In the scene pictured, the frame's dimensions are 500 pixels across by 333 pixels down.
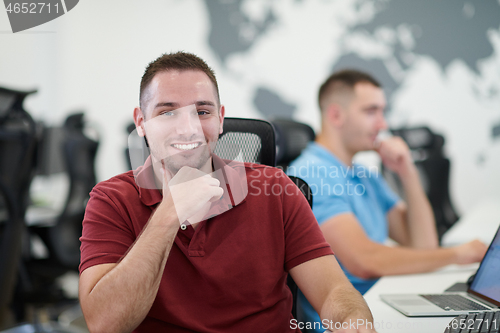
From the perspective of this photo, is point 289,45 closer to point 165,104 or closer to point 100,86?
point 100,86

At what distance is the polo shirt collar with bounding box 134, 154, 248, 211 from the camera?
91 centimetres

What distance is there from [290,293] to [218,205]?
290mm

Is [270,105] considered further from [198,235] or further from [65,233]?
[198,235]

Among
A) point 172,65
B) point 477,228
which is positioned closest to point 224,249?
point 172,65

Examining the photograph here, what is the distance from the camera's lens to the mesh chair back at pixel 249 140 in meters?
1.03

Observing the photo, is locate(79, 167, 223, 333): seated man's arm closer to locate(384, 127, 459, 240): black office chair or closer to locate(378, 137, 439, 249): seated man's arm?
locate(378, 137, 439, 249): seated man's arm

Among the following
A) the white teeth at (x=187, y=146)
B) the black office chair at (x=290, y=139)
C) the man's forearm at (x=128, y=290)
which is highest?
the white teeth at (x=187, y=146)

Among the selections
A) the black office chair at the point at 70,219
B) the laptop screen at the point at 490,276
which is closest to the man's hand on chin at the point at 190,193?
the laptop screen at the point at 490,276

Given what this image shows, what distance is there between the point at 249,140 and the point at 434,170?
2295 millimetres

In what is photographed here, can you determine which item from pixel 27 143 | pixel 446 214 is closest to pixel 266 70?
pixel 446 214

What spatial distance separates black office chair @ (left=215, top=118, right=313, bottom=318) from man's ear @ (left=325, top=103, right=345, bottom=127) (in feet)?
2.05

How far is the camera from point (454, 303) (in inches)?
35.9

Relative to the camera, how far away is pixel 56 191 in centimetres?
348

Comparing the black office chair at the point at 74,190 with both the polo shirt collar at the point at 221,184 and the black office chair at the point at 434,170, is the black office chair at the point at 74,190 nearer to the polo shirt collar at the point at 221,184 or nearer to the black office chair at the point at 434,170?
the polo shirt collar at the point at 221,184
